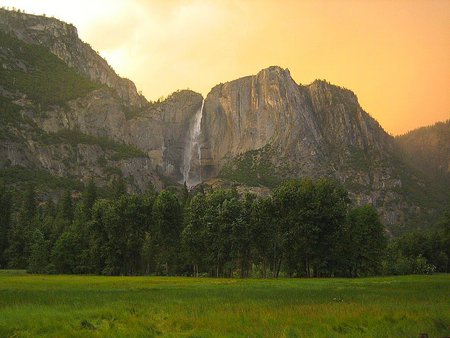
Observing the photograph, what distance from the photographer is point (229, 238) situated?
3076 inches

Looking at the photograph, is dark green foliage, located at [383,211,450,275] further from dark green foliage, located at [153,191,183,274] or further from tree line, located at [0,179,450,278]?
dark green foliage, located at [153,191,183,274]

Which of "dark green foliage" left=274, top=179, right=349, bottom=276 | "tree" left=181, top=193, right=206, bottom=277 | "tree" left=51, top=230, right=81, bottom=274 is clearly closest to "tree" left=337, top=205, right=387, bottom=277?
"dark green foliage" left=274, top=179, right=349, bottom=276

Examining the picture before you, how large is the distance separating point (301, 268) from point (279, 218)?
31.3ft

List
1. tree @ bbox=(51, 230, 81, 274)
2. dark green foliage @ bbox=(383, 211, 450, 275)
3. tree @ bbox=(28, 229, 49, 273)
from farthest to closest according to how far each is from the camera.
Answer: dark green foliage @ bbox=(383, 211, 450, 275)
tree @ bbox=(28, 229, 49, 273)
tree @ bbox=(51, 230, 81, 274)

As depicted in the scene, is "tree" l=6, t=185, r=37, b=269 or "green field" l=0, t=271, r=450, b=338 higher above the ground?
"tree" l=6, t=185, r=37, b=269

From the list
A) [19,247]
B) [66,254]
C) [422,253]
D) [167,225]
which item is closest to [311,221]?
[167,225]

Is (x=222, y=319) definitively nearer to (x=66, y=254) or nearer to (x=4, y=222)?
(x=66, y=254)

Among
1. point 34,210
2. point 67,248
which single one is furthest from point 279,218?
point 34,210

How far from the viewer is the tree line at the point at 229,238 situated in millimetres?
76562

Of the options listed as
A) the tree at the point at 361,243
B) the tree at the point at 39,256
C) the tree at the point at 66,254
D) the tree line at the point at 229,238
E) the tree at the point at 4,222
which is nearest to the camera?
the tree line at the point at 229,238

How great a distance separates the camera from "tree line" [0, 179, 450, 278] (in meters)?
76.6

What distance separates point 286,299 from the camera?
106ft

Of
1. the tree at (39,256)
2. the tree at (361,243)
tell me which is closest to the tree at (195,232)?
the tree at (361,243)

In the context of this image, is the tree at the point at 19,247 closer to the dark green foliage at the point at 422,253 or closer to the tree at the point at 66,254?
the tree at the point at 66,254
